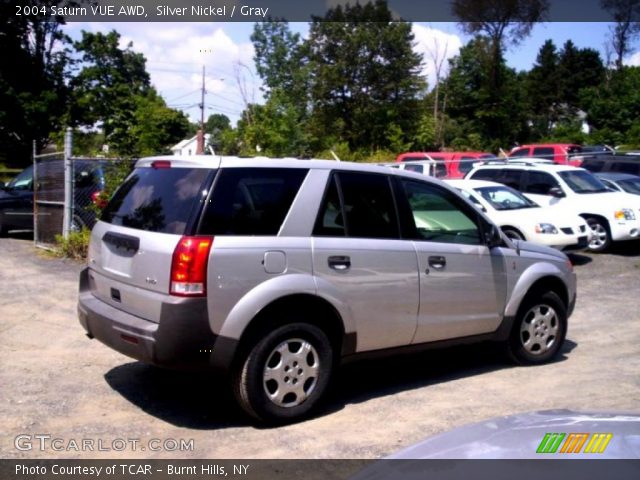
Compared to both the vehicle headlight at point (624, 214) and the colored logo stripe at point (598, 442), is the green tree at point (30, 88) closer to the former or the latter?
the vehicle headlight at point (624, 214)

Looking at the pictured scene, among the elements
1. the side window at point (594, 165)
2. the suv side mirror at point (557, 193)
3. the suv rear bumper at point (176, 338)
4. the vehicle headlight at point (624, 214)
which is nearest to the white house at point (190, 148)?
the suv rear bumper at point (176, 338)

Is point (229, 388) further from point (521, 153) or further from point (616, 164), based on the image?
point (521, 153)

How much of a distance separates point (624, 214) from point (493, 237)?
29.3ft

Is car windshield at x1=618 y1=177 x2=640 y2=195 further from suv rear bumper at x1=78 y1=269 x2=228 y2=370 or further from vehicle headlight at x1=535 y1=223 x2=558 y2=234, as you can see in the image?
suv rear bumper at x1=78 y1=269 x2=228 y2=370

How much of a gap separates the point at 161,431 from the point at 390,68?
1814 inches

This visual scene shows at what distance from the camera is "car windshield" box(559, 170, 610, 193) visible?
1468 cm

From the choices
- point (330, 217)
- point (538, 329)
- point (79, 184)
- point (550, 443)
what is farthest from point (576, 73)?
point (550, 443)

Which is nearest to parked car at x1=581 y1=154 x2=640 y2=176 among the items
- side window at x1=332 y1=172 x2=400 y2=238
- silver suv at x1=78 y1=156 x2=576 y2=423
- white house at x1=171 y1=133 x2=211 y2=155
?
white house at x1=171 y1=133 x2=211 y2=155

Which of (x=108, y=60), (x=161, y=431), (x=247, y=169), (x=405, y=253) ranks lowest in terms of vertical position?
(x=161, y=431)

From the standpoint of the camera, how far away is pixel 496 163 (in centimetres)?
1602

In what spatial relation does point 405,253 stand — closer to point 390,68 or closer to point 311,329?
point 311,329

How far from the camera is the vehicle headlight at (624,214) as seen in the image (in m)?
14.1

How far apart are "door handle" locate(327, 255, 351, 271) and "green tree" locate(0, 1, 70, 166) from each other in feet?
99.4

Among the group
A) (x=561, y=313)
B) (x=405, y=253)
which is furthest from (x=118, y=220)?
(x=561, y=313)
